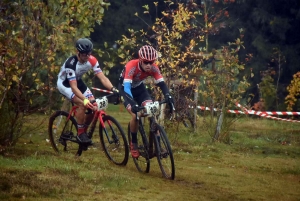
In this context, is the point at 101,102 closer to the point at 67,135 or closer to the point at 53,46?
the point at 67,135

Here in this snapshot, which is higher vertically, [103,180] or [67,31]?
[67,31]

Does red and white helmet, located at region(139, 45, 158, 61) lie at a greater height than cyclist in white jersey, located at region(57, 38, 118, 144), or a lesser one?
greater

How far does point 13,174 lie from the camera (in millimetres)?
9070

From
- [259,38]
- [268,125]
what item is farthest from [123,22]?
[268,125]

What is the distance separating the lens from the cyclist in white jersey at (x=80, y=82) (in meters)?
10.8

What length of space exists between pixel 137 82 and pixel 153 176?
5.45 ft

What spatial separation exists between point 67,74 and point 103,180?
2.40 m

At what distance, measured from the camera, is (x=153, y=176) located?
10414 mm

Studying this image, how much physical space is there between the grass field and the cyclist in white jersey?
2.27ft

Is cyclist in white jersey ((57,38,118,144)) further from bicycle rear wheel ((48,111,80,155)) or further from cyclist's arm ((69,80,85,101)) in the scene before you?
bicycle rear wheel ((48,111,80,155))

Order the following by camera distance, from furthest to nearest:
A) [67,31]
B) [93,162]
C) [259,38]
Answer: [259,38] < [67,31] < [93,162]

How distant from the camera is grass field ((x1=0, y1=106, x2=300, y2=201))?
28.1ft

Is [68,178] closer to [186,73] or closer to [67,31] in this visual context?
[67,31]

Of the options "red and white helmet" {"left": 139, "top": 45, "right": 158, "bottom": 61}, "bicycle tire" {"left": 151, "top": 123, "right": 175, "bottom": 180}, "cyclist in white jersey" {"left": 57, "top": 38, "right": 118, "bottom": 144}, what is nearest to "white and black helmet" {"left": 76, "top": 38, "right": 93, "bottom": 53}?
"cyclist in white jersey" {"left": 57, "top": 38, "right": 118, "bottom": 144}
